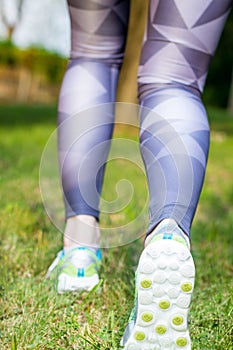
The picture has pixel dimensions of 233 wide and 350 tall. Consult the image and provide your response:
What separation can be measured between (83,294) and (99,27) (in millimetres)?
574

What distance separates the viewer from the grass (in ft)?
3.14

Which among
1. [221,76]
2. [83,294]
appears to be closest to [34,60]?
[221,76]

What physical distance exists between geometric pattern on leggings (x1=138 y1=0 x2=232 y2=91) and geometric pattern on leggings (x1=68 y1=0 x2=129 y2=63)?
154 mm

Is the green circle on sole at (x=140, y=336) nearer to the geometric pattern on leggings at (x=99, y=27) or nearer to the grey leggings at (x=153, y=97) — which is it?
the grey leggings at (x=153, y=97)

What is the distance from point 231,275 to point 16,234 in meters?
0.58

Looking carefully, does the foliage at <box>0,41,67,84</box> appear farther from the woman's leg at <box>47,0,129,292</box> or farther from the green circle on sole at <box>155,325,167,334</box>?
the green circle on sole at <box>155,325,167,334</box>

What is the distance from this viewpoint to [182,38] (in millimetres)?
1066

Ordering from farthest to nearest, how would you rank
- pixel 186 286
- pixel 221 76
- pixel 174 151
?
1. pixel 221 76
2. pixel 174 151
3. pixel 186 286

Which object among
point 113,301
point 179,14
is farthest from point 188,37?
point 113,301

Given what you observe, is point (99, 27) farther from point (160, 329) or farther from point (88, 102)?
point (160, 329)

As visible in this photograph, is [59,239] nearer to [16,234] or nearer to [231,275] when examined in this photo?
[16,234]

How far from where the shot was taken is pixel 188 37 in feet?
3.50

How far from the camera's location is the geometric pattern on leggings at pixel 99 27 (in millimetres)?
1213

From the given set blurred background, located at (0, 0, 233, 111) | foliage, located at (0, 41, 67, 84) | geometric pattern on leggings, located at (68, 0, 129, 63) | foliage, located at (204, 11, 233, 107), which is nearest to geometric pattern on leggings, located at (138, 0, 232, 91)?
geometric pattern on leggings, located at (68, 0, 129, 63)
